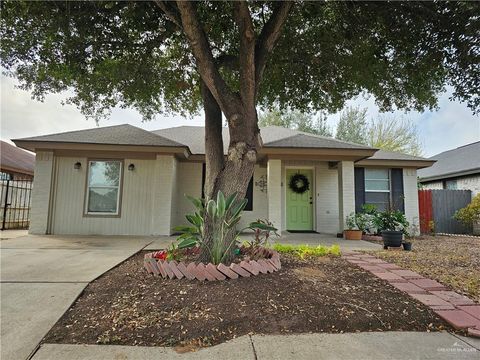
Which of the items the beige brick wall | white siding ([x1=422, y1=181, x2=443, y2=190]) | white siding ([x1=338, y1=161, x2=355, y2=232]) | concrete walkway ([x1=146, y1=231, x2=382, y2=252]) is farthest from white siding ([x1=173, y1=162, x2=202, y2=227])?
white siding ([x1=422, y1=181, x2=443, y2=190])

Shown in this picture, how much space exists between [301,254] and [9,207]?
10.1 m

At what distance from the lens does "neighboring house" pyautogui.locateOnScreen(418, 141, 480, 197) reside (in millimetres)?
11742

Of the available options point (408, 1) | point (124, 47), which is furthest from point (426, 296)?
point (124, 47)

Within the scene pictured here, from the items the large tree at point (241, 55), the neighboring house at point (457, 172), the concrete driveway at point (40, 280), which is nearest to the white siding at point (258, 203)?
the large tree at point (241, 55)

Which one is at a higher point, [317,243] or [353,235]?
[353,235]

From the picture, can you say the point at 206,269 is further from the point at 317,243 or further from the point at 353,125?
the point at 353,125

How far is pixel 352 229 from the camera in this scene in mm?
8039

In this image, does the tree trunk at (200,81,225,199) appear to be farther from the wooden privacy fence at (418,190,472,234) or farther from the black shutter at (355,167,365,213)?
the wooden privacy fence at (418,190,472,234)

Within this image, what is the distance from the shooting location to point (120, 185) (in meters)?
8.29

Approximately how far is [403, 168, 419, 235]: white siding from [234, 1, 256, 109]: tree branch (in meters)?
8.09

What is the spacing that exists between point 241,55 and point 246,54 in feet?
0.33

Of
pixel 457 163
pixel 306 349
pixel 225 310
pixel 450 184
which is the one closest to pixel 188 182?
pixel 225 310

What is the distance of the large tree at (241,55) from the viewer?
392 centimetres

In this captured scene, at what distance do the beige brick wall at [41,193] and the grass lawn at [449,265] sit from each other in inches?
336
